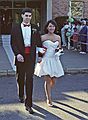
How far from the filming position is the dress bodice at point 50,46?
24.5 feet

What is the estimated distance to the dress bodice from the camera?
7.48 metres

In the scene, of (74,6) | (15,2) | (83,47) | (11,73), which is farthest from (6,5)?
(11,73)

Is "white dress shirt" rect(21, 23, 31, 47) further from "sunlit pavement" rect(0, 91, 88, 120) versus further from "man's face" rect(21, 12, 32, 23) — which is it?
"sunlit pavement" rect(0, 91, 88, 120)

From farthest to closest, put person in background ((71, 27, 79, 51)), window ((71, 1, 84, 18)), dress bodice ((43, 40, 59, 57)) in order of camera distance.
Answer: window ((71, 1, 84, 18)), person in background ((71, 27, 79, 51)), dress bodice ((43, 40, 59, 57))

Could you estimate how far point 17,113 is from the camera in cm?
706

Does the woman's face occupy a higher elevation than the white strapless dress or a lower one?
higher

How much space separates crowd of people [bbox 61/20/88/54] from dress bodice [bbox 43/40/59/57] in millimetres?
10803

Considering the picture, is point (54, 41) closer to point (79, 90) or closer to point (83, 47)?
point (79, 90)

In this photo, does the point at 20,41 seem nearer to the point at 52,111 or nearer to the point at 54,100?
the point at 52,111

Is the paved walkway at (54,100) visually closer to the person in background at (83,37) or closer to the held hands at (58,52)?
the held hands at (58,52)

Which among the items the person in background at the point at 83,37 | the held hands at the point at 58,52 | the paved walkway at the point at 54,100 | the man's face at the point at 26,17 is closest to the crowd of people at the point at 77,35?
the person in background at the point at 83,37

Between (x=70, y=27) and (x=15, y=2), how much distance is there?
29.5ft

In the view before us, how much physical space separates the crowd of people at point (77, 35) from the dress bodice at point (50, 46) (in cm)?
1080

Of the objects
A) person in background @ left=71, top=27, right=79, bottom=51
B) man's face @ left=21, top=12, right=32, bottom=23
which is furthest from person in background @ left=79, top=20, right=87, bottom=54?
man's face @ left=21, top=12, right=32, bottom=23
